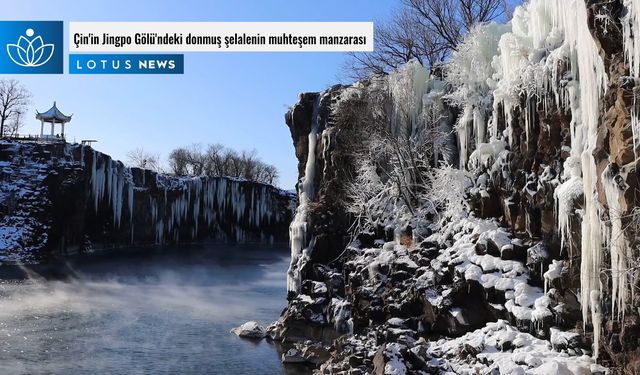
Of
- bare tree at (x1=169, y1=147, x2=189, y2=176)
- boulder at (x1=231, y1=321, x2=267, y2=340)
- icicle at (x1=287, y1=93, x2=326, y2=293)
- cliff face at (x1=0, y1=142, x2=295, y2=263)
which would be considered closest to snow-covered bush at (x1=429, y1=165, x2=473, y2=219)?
icicle at (x1=287, y1=93, x2=326, y2=293)

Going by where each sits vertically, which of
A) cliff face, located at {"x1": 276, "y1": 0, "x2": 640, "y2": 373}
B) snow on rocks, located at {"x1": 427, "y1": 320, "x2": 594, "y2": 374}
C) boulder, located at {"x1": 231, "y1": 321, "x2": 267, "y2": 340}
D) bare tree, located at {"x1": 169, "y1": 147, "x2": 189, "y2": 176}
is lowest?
boulder, located at {"x1": 231, "y1": 321, "x2": 267, "y2": 340}

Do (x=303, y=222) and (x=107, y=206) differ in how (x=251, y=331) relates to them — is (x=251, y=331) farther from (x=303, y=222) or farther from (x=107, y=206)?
(x=107, y=206)

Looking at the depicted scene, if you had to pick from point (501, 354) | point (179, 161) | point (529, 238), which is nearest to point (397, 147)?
point (529, 238)

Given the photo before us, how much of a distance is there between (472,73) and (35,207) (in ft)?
114

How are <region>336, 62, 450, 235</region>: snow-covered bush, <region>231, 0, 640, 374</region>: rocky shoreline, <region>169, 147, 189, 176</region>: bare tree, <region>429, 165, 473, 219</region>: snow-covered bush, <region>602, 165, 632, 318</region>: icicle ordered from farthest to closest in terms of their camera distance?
1. <region>169, 147, 189, 176</region>: bare tree
2. <region>336, 62, 450, 235</region>: snow-covered bush
3. <region>429, 165, 473, 219</region>: snow-covered bush
4. <region>231, 0, 640, 374</region>: rocky shoreline
5. <region>602, 165, 632, 318</region>: icicle

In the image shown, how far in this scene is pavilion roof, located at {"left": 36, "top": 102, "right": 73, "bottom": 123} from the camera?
5006 centimetres

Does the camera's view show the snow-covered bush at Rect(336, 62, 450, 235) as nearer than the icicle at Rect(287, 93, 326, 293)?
Yes

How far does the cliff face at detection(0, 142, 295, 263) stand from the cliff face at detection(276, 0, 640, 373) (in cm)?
2810

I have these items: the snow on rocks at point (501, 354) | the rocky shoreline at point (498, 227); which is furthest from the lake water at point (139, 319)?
the snow on rocks at point (501, 354)

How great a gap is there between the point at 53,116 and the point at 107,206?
36.5ft

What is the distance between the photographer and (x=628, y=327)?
932 centimetres

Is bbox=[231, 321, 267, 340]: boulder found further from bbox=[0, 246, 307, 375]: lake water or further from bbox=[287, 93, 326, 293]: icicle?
bbox=[287, 93, 326, 293]: icicle

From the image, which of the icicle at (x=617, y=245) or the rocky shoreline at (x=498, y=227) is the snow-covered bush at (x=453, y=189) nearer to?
the rocky shoreline at (x=498, y=227)

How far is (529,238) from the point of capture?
526 inches
